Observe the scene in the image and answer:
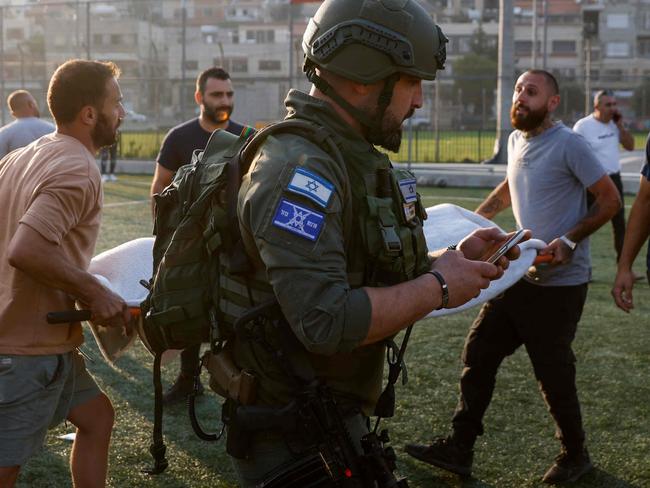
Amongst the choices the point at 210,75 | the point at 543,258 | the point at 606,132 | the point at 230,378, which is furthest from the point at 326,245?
the point at 606,132

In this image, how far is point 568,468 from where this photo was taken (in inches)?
204

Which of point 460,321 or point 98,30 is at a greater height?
point 98,30

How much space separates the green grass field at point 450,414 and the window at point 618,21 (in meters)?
37.0

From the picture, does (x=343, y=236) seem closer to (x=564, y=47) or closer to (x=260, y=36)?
(x=260, y=36)

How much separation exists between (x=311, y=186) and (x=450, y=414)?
4096 millimetres

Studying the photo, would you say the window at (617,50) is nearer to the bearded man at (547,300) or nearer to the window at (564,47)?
the window at (564,47)

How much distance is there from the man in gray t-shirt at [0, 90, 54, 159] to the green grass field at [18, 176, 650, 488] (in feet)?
7.72

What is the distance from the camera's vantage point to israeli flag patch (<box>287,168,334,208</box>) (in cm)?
244

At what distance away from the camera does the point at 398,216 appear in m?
2.70

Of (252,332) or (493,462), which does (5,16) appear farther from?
(252,332)

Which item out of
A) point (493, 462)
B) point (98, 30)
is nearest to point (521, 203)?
point (493, 462)

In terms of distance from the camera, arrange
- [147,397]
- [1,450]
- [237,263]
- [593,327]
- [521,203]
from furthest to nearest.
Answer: [593,327] < [147,397] < [521,203] < [1,450] < [237,263]

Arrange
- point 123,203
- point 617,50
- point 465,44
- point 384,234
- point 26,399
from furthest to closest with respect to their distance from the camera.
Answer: point 465,44
point 617,50
point 123,203
point 26,399
point 384,234

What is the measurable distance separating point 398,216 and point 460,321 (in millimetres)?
6373
